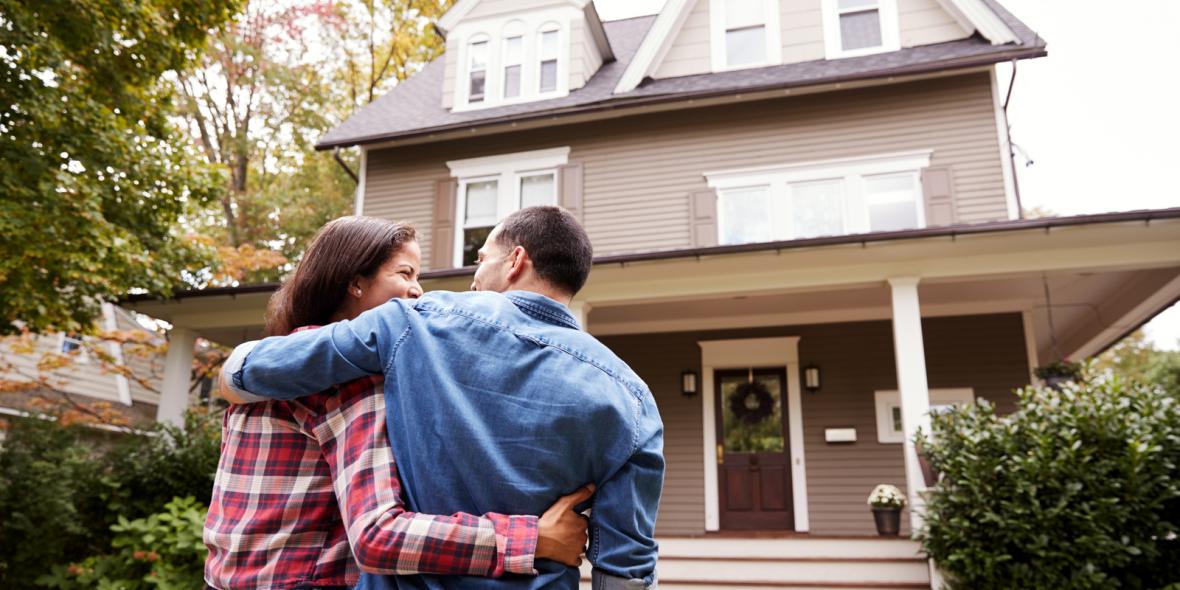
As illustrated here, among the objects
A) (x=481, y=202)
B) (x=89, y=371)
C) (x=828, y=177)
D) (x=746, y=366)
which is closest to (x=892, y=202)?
(x=828, y=177)

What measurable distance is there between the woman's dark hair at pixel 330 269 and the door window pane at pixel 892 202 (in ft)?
28.7

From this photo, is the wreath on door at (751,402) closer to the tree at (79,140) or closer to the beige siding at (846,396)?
the beige siding at (846,396)

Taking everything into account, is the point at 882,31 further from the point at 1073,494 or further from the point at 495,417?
the point at 495,417

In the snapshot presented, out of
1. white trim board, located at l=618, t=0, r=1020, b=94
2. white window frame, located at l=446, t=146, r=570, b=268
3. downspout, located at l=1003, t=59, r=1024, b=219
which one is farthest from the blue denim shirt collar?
white trim board, located at l=618, t=0, r=1020, b=94

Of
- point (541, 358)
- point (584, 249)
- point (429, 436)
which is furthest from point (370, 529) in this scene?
point (584, 249)

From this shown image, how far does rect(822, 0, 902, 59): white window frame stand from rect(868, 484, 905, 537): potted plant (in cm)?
A: 584

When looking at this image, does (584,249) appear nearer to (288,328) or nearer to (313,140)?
(288,328)

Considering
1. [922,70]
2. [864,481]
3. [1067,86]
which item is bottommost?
[864,481]

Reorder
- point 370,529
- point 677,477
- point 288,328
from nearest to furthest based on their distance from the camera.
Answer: point 370,529, point 288,328, point 677,477

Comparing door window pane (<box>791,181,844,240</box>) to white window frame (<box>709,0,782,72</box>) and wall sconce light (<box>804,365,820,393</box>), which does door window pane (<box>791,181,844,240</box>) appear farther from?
white window frame (<box>709,0,782,72</box>)

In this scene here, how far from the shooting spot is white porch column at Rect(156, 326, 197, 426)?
9.59 meters

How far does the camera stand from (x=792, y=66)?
34.5ft

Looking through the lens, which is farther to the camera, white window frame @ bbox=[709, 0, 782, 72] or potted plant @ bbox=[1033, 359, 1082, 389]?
white window frame @ bbox=[709, 0, 782, 72]

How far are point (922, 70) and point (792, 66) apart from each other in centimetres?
175
